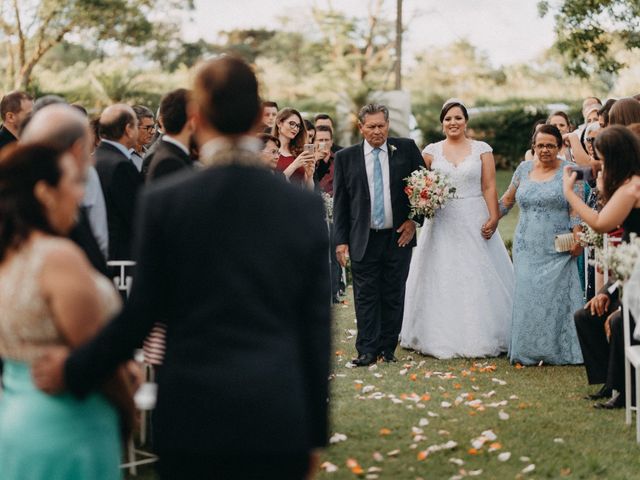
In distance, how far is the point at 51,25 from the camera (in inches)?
1421

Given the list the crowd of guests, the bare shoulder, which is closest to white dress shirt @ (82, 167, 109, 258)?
the crowd of guests

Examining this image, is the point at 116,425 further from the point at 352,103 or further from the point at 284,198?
the point at 352,103

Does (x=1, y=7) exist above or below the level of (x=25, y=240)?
above

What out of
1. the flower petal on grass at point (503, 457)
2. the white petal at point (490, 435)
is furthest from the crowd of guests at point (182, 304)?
the white petal at point (490, 435)

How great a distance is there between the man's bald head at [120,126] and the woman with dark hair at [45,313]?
3.31 m

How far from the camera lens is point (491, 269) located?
10117 millimetres

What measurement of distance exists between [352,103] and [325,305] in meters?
36.6

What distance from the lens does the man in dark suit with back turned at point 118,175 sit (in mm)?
6395

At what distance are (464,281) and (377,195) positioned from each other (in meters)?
1.28

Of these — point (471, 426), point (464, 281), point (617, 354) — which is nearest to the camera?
point (471, 426)

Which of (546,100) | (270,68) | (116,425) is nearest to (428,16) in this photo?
(546,100)

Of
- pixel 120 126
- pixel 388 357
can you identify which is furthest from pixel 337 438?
pixel 388 357

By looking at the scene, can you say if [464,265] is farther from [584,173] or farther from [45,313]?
[45,313]

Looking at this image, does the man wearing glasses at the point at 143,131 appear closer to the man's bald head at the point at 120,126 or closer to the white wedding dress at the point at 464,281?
the man's bald head at the point at 120,126
